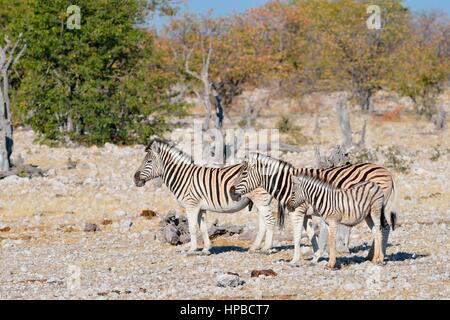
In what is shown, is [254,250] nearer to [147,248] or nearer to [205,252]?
[205,252]

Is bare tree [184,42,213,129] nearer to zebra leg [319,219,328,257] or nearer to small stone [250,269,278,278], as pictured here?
zebra leg [319,219,328,257]

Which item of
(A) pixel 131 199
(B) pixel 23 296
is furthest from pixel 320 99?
(B) pixel 23 296

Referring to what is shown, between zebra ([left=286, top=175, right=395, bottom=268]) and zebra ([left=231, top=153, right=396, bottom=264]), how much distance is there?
31cm

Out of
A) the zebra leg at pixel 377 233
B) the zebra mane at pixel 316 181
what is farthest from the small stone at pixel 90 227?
the zebra leg at pixel 377 233

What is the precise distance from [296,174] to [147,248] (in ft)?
13.0

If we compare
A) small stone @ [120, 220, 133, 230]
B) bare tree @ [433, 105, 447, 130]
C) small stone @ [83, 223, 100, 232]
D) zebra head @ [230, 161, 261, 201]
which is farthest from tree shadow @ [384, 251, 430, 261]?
bare tree @ [433, 105, 447, 130]

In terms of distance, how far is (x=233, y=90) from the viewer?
46094 mm

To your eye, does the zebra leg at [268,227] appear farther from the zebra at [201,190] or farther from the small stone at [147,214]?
the small stone at [147,214]

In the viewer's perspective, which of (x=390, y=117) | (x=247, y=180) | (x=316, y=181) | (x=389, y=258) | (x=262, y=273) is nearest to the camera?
(x=262, y=273)

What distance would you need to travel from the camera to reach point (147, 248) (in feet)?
55.3

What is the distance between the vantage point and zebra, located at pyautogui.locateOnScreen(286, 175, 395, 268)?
43.3ft

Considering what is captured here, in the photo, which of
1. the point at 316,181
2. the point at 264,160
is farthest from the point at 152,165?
the point at 316,181

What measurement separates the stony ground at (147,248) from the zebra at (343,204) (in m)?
0.46

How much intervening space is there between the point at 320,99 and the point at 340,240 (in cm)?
3730
